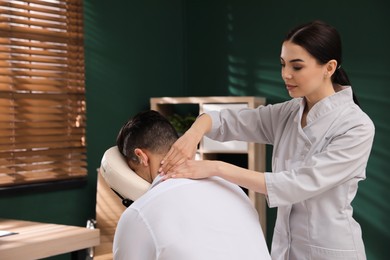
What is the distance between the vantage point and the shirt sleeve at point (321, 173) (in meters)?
1.80

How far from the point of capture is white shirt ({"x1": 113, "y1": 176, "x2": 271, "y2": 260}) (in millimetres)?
1340

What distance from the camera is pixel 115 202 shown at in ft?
12.2

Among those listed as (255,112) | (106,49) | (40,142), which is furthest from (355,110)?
(106,49)

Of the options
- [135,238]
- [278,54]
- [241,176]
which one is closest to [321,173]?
[241,176]

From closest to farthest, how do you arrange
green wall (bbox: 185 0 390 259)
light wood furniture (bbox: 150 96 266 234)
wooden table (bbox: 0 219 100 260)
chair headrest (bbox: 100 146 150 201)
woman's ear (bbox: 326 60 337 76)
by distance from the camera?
chair headrest (bbox: 100 146 150 201), woman's ear (bbox: 326 60 337 76), wooden table (bbox: 0 219 100 260), green wall (bbox: 185 0 390 259), light wood furniture (bbox: 150 96 266 234)

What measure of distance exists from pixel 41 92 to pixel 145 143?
7.71ft

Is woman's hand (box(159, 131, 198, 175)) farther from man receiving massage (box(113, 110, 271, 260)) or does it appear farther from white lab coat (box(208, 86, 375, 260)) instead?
white lab coat (box(208, 86, 375, 260))

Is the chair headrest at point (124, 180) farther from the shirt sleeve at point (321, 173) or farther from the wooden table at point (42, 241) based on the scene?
the wooden table at point (42, 241)

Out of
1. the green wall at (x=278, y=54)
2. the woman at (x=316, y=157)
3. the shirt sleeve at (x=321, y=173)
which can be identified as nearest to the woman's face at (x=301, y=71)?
the woman at (x=316, y=157)

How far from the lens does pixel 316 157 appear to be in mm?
1837

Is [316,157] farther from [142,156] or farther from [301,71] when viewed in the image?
[142,156]

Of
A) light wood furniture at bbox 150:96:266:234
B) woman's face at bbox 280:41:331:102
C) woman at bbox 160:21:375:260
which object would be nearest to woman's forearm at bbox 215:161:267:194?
woman at bbox 160:21:375:260

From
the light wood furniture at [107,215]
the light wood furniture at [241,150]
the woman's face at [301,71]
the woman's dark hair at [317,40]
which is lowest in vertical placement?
the light wood furniture at [107,215]

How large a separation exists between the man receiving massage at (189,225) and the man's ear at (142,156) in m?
0.11
